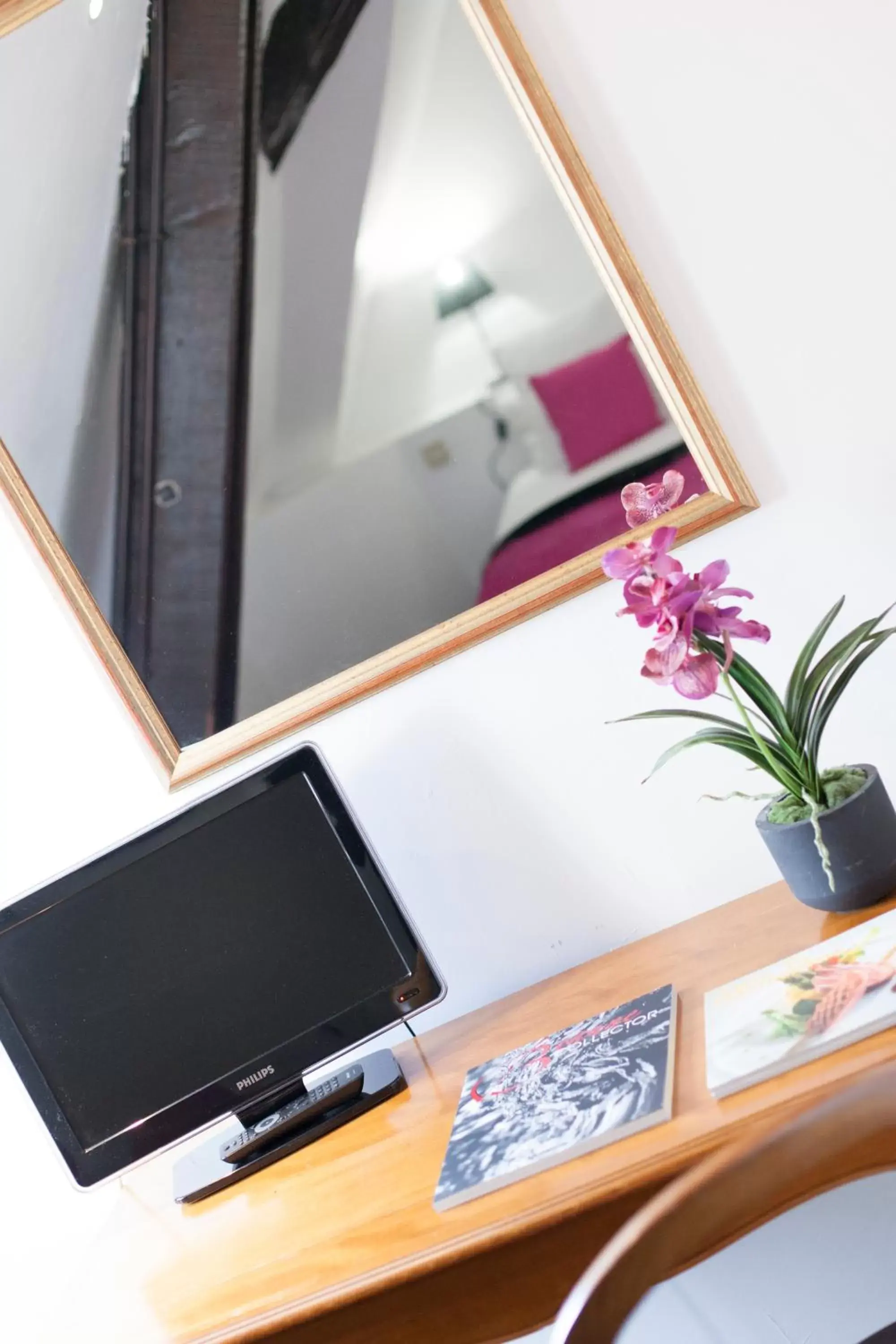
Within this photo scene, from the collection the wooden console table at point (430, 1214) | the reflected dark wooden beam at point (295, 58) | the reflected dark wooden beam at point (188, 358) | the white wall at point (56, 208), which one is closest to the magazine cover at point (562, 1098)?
the wooden console table at point (430, 1214)

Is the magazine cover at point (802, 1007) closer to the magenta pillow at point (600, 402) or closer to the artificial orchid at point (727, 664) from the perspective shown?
the artificial orchid at point (727, 664)

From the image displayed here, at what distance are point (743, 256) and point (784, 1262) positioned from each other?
110 centimetres

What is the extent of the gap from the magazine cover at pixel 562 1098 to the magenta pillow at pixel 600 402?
24.1 inches

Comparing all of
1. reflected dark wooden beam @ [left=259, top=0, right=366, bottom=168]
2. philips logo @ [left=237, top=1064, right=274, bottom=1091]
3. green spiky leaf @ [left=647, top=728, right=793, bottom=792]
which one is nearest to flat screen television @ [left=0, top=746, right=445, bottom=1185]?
philips logo @ [left=237, top=1064, right=274, bottom=1091]

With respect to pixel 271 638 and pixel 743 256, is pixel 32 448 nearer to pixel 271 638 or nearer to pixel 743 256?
pixel 271 638

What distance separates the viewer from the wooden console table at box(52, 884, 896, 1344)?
0.84m

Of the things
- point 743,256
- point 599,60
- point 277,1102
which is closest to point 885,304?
point 743,256

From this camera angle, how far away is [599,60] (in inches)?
52.5

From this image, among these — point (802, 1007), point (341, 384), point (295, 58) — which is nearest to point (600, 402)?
point (341, 384)

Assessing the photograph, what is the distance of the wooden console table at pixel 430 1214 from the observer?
839 mm

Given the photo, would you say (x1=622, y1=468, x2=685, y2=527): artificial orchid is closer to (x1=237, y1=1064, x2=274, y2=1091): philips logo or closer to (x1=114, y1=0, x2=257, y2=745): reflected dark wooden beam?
(x1=114, y1=0, x2=257, y2=745): reflected dark wooden beam

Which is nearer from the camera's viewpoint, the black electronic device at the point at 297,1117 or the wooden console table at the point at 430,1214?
the wooden console table at the point at 430,1214

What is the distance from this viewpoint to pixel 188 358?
1.44 meters

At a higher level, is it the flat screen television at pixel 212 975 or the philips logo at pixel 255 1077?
the flat screen television at pixel 212 975
